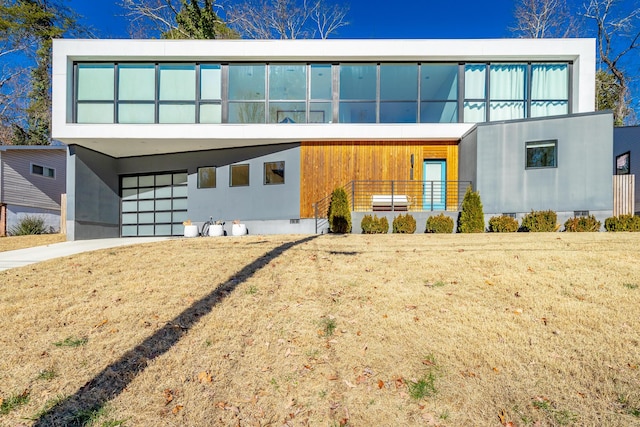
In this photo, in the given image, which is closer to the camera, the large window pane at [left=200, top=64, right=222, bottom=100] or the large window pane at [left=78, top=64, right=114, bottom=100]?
the large window pane at [left=78, top=64, right=114, bottom=100]

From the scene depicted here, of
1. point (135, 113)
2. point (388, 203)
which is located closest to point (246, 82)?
point (135, 113)

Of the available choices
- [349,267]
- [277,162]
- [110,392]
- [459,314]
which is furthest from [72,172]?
[459,314]

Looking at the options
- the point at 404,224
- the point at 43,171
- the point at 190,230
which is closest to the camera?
the point at 404,224

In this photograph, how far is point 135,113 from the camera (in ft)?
41.0

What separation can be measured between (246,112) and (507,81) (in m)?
9.23

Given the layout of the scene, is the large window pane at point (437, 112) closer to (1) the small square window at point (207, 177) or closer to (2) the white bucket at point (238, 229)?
(2) the white bucket at point (238, 229)

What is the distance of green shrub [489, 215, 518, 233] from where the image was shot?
1043 centimetres

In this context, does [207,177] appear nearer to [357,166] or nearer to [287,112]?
[287,112]

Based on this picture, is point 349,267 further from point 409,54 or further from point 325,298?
point 409,54

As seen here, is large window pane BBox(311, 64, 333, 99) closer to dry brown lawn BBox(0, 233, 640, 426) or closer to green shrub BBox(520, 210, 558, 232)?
green shrub BBox(520, 210, 558, 232)

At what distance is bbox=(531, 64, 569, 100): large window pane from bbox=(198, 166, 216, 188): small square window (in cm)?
1184

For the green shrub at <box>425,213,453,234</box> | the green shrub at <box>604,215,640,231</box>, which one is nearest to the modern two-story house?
the green shrub at <box>425,213,453,234</box>

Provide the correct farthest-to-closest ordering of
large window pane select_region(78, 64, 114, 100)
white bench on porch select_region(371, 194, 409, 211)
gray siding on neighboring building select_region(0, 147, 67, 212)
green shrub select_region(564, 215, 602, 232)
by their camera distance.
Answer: gray siding on neighboring building select_region(0, 147, 67, 212)
large window pane select_region(78, 64, 114, 100)
white bench on porch select_region(371, 194, 409, 211)
green shrub select_region(564, 215, 602, 232)

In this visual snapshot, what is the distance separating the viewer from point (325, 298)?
4922 millimetres
